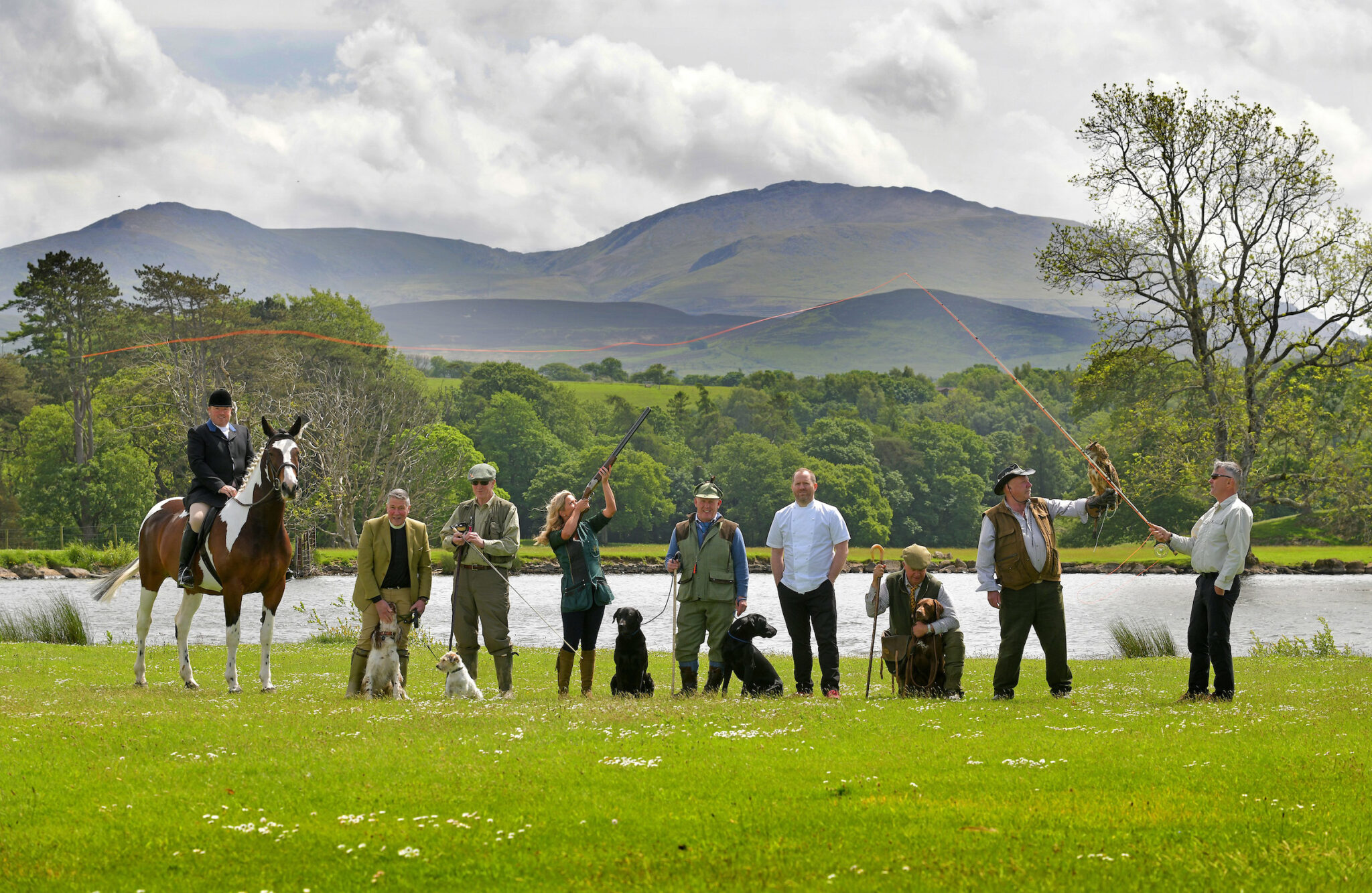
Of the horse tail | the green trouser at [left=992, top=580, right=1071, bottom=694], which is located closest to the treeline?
the horse tail

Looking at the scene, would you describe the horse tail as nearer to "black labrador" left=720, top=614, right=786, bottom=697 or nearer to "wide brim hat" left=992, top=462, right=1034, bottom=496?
"black labrador" left=720, top=614, right=786, bottom=697

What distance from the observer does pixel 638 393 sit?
6486 inches

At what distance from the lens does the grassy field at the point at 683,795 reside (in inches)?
261

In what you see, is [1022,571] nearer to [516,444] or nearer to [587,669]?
[587,669]

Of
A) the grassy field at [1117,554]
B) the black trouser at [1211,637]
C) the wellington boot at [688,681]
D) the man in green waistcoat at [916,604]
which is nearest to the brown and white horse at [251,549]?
the wellington boot at [688,681]

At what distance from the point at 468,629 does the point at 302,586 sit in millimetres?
48677

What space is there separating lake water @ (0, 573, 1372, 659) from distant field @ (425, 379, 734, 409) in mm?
83283

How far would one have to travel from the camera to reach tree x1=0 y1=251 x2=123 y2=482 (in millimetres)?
91375

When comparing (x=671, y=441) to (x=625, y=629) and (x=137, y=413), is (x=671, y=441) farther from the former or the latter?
(x=625, y=629)


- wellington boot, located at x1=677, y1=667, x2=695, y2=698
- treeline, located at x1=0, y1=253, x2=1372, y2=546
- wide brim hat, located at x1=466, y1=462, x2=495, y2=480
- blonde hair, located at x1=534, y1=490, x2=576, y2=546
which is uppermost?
treeline, located at x1=0, y1=253, x2=1372, y2=546

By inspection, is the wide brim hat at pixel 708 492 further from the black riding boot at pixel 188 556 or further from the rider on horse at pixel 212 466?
the black riding boot at pixel 188 556

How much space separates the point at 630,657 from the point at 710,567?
140 centimetres

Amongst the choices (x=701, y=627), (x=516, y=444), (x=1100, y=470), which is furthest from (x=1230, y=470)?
(x=516, y=444)

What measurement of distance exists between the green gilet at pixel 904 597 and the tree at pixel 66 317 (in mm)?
88248
